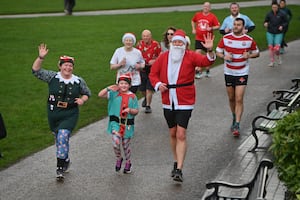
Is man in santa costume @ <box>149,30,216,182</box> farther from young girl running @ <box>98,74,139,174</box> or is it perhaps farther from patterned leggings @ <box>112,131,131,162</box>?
patterned leggings @ <box>112,131,131,162</box>

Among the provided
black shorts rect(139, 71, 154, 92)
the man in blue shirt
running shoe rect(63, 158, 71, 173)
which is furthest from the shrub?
the man in blue shirt

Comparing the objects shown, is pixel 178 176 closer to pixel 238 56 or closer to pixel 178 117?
pixel 178 117

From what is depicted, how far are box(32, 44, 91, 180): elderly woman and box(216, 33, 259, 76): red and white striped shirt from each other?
3.23 metres

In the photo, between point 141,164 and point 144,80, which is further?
point 144,80

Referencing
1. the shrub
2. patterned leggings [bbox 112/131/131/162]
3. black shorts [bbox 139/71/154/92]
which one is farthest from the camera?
black shorts [bbox 139/71/154/92]

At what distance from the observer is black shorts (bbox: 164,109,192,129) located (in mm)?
9523

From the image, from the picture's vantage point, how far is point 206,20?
17.9 meters

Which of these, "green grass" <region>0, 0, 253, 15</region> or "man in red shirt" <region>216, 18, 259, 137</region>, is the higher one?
"green grass" <region>0, 0, 253, 15</region>

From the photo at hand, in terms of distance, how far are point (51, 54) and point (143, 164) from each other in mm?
12535

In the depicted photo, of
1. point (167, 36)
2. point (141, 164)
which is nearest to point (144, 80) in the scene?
point (167, 36)

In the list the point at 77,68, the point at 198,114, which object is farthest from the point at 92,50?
the point at 198,114

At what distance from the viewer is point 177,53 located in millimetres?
9508

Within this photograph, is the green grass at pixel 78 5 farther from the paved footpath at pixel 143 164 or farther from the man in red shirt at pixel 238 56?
the man in red shirt at pixel 238 56

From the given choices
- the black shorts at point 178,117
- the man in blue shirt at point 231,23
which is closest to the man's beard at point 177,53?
the black shorts at point 178,117
